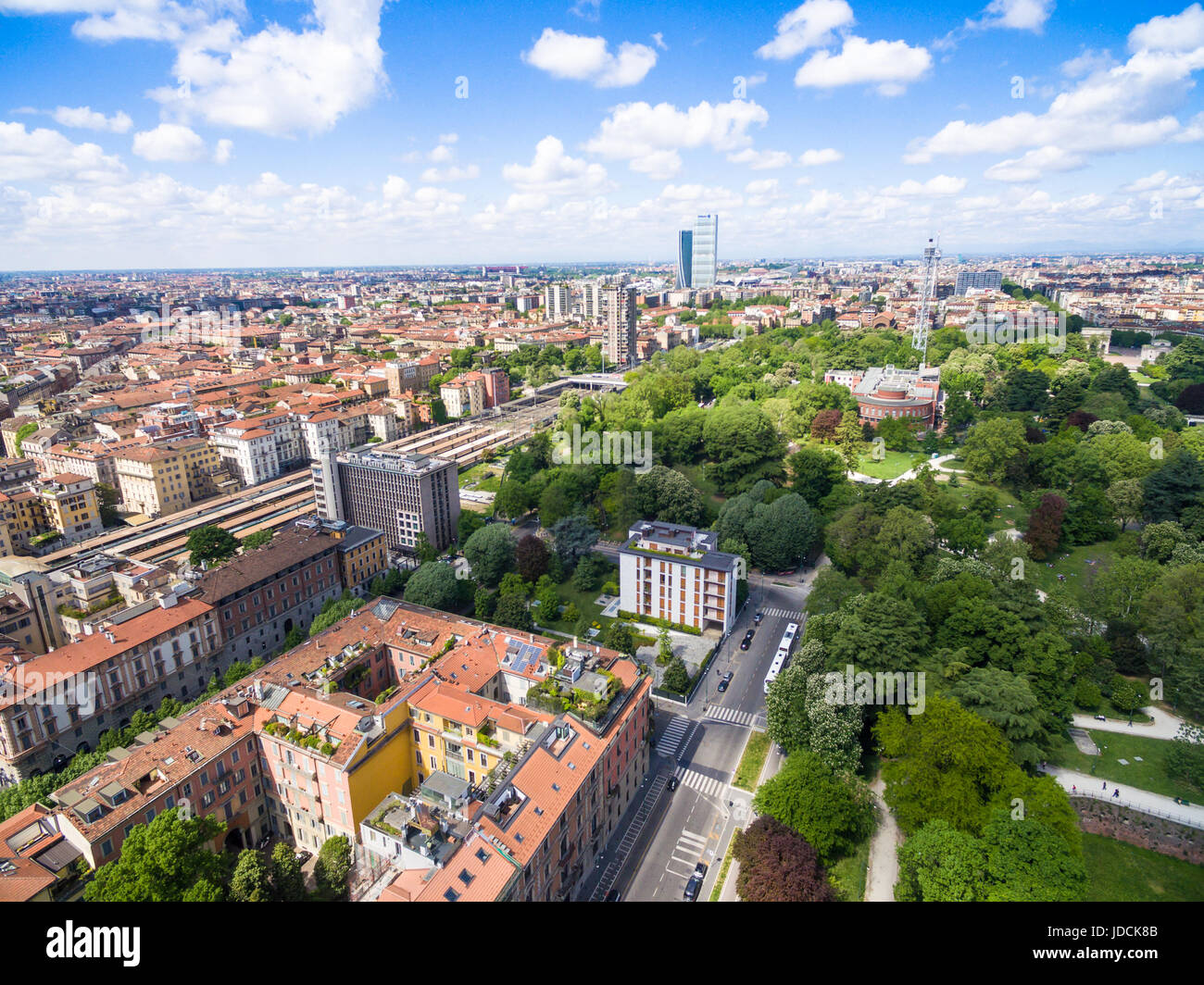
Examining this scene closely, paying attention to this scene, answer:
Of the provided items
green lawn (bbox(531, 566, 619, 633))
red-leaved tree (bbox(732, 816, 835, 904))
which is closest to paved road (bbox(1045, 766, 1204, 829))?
red-leaved tree (bbox(732, 816, 835, 904))

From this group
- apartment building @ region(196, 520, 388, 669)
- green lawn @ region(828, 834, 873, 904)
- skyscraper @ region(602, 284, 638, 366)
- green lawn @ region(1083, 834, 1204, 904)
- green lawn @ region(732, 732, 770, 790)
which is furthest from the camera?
skyscraper @ region(602, 284, 638, 366)

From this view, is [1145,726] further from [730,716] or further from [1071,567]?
[730,716]

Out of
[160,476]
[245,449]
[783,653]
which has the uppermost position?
[245,449]

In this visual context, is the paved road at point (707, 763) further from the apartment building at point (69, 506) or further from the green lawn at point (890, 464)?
the apartment building at point (69, 506)

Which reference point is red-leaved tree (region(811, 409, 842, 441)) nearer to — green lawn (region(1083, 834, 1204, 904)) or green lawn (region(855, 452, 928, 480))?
green lawn (region(855, 452, 928, 480))

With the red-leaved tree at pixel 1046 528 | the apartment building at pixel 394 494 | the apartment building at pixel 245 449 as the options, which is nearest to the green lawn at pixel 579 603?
the apartment building at pixel 394 494

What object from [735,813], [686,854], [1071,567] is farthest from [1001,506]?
[686,854]

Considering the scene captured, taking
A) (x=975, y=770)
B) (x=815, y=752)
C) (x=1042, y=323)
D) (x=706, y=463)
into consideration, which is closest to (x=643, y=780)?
Result: (x=815, y=752)

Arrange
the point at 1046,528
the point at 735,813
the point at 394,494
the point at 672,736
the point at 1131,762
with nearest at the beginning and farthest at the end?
the point at 735,813 → the point at 1131,762 → the point at 672,736 → the point at 1046,528 → the point at 394,494
